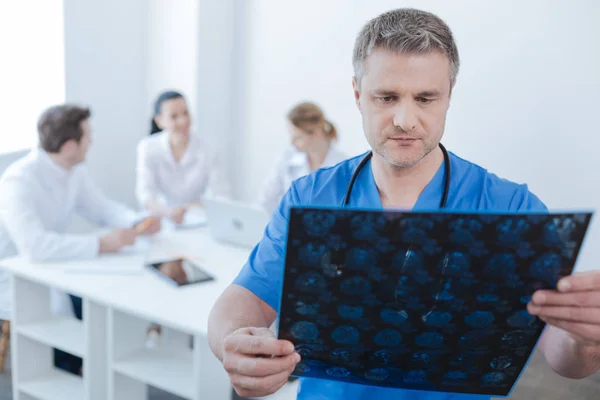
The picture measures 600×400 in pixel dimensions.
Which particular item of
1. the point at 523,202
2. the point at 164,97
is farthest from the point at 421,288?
the point at 164,97

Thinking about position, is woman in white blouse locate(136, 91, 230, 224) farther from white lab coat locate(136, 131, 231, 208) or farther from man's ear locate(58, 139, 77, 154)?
man's ear locate(58, 139, 77, 154)

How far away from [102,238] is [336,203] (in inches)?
74.9

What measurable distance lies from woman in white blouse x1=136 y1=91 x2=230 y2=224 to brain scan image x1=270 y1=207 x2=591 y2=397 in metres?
2.98

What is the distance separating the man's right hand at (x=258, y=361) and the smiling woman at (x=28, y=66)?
3406 millimetres

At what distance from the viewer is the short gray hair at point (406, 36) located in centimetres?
119

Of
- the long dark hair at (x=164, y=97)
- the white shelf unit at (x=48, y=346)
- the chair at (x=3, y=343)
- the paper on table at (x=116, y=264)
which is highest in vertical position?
the long dark hair at (x=164, y=97)

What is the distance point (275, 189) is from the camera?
13.0 ft

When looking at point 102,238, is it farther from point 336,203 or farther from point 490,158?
point 490,158

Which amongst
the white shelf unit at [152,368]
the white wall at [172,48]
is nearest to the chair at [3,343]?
the white shelf unit at [152,368]

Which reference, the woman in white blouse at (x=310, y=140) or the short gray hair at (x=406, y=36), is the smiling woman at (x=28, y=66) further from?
the short gray hair at (x=406, y=36)

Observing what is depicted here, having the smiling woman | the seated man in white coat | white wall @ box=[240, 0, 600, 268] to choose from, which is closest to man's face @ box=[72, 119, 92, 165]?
the seated man in white coat

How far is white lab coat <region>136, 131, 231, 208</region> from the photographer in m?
4.11

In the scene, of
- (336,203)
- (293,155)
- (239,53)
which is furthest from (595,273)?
(239,53)

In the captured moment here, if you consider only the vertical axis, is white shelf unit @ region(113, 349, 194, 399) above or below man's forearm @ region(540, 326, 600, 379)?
below
